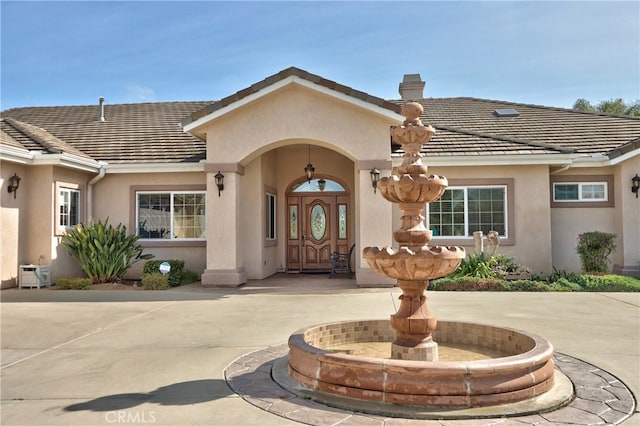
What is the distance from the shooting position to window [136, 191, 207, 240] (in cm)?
1416

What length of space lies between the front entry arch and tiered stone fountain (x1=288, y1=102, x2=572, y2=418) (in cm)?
971

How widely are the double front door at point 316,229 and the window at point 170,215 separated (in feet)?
10.1

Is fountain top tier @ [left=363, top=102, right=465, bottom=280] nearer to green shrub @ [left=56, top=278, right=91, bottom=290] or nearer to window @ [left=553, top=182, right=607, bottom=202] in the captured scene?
green shrub @ [left=56, top=278, right=91, bottom=290]

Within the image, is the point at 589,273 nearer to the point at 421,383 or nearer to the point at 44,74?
the point at 421,383

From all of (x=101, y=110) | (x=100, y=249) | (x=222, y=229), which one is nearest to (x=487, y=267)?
(x=222, y=229)

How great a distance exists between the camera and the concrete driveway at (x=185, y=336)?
13.8 feet

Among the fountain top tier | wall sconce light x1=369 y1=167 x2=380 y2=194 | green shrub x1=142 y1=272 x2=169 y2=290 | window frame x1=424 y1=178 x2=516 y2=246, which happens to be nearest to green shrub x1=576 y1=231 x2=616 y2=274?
window frame x1=424 y1=178 x2=516 y2=246

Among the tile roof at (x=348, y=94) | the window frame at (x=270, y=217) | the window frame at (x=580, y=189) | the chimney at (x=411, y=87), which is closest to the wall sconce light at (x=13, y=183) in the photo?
the tile roof at (x=348, y=94)

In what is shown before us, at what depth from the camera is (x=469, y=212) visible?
44.0 feet

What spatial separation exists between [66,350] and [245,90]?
24.6 feet

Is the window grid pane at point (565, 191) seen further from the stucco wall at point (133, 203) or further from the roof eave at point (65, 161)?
the roof eave at point (65, 161)

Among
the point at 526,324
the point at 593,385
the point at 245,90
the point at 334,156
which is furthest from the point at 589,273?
the point at 245,90

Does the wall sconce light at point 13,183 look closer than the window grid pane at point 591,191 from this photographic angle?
Yes

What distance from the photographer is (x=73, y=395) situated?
451 centimetres
